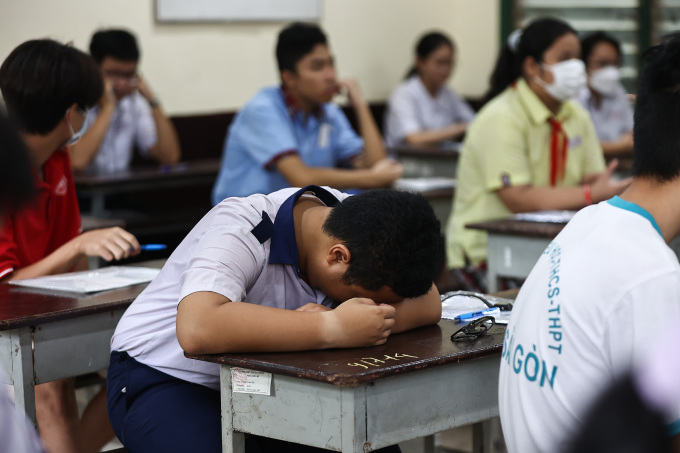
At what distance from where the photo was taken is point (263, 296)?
1.79 meters

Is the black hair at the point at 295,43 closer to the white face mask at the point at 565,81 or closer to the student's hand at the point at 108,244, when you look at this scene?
the white face mask at the point at 565,81

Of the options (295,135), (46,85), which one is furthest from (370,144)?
(46,85)

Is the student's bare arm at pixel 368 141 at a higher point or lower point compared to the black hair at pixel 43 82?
lower

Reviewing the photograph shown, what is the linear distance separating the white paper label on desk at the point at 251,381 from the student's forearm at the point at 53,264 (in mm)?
939

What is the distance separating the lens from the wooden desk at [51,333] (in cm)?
202

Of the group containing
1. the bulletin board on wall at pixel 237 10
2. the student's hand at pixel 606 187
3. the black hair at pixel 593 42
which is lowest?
the student's hand at pixel 606 187

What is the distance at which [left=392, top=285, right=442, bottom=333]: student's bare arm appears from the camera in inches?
70.5

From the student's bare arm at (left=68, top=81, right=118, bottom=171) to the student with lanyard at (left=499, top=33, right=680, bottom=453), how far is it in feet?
12.4

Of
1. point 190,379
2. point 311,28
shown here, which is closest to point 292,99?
point 311,28

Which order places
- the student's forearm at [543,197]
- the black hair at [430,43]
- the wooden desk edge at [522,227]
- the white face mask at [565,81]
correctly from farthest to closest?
the black hair at [430,43]
the white face mask at [565,81]
the student's forearm at [543,197]
the wooden desk edge at [522,227]

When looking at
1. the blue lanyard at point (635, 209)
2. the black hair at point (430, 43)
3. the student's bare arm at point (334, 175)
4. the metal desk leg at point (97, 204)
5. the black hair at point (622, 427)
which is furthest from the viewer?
the black hair at point (430, 43)

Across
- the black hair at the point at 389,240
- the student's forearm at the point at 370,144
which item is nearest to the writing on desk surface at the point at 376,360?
the black hair at the point at 389,240

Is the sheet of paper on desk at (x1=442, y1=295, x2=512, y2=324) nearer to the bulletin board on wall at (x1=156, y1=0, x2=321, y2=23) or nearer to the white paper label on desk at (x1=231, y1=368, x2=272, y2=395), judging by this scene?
the white paper label on desk at (x1=231, y1=368, x2=272, y2=395)

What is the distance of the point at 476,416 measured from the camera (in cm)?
174
